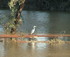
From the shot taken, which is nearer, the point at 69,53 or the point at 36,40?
the point at 69,53

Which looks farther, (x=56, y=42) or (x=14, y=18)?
(x=14, y=18)

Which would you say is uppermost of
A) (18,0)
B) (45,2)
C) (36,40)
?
(18,0)

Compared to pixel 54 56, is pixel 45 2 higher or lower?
lower

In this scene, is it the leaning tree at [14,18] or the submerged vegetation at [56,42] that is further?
the leaning tree at [14,18]

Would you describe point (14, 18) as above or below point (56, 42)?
above

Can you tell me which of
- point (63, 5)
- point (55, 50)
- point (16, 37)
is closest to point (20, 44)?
point (16, 37)

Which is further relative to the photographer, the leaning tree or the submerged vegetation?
the leaning tree

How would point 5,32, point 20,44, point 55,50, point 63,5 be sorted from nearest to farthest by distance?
point 55,50 < point 20,44 < point 5,32 < point 63,5

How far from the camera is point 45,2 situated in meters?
58.7

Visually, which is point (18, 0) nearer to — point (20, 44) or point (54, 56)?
point (20, 44)

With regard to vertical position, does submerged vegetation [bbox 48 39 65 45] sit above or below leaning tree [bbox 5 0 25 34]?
below

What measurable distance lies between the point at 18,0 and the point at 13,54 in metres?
3.88

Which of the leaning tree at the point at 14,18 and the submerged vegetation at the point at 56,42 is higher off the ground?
the leaning tree at the point at 14,18

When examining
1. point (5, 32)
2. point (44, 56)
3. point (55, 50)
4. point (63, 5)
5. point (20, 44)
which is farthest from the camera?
point (63, 5)
